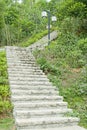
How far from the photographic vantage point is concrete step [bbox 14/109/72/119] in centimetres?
706

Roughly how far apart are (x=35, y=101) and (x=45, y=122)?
1.41 metres

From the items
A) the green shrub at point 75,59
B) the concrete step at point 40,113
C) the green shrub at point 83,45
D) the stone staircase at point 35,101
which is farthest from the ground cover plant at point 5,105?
the green shrub at point 83,45

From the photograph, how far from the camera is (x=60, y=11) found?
16.6m

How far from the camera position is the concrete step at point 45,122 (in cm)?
657

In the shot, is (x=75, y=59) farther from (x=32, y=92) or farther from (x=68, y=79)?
(x=32, y=92)

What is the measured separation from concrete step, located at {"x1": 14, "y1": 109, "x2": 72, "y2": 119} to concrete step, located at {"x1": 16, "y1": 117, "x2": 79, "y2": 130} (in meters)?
0.20

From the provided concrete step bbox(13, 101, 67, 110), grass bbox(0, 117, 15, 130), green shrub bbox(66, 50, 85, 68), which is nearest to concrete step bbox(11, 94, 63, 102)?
concrete step bbox(13, 101, 67, 110)

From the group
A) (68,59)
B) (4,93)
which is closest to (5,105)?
(4,93)

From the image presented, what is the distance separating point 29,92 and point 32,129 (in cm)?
206

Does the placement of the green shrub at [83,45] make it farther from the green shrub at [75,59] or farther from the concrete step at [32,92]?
the concrete step at [32,92]

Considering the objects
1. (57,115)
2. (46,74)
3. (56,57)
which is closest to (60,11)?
(56,57)

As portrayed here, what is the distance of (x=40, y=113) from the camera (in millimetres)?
7289

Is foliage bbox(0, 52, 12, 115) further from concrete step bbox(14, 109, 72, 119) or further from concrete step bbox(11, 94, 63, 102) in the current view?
concrete step bbox(14, 109, 72, 119)

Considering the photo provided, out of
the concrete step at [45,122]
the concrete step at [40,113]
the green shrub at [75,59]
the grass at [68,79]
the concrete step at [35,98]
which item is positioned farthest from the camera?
the green shrub at [75,59]
